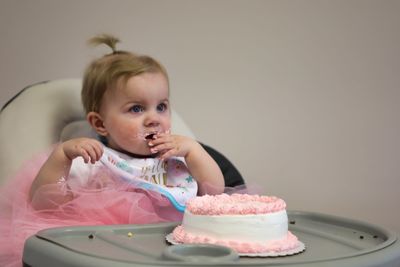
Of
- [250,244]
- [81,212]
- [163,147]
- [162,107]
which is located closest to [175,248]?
[250,244]

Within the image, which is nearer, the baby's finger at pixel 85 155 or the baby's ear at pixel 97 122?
the baby's finger at pixel 85 155

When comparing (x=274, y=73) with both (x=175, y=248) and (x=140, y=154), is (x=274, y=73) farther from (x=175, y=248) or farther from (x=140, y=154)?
(x=175, y=248)

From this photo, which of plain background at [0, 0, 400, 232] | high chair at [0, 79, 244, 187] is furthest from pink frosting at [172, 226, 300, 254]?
plain background at [0, 0, 400, 232]

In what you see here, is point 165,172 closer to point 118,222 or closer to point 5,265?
point 118,222

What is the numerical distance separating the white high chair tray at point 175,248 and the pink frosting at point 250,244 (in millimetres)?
17

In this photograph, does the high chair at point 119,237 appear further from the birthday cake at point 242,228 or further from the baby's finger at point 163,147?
the baby's finger at point 163,147

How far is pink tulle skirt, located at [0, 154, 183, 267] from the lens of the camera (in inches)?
36.1

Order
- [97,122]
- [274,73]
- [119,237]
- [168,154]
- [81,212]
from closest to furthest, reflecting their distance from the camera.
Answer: [119,237]
[81,212]
[168,154]
[97,122]
[274,73]

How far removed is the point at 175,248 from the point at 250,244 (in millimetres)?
108

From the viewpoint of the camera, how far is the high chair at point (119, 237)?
0.68 m

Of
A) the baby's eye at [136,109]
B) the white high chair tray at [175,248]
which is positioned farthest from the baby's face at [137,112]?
the white high chair tray at [175,248]

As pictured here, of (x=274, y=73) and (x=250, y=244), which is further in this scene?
(x=274, y=73)

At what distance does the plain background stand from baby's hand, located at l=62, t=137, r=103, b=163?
62 cm

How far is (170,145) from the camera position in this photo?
110cm
